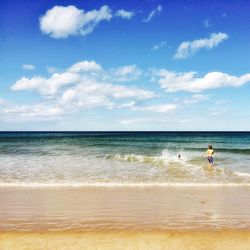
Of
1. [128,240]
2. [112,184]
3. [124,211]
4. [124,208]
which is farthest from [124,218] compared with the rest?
[112,184]

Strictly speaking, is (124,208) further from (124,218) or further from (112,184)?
(112,184)

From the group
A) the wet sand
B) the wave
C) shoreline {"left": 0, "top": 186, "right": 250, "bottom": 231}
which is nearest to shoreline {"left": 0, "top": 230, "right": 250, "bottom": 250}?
the wet sand

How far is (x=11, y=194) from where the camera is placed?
12.4 m

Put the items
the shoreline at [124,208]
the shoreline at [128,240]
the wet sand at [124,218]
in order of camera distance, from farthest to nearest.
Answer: the shoreline at [124,208] → the wet sand at [124,218] → the shoreline at [128,240]

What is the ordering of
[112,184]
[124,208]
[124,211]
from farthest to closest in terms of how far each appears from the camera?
[112,184] → [124,208] → [124,211]

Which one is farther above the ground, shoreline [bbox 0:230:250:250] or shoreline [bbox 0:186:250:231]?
shoreline [bbox 0:230:250:250]

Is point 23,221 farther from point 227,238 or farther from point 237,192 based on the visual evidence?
point 237,192

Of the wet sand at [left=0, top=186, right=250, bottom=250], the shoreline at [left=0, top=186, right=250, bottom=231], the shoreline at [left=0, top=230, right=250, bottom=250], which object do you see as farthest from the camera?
the shoreline at [left=0, top=186, right=250, bottom=231]

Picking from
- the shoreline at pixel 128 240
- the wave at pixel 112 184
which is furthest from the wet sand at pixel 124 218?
the wave at pixel 112 184

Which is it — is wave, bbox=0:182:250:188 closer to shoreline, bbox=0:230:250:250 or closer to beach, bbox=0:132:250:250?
beach, bbox=0:132:250:250

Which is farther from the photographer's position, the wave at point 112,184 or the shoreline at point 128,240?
the wave at point 112,184

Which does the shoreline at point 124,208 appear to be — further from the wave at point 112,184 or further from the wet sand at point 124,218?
the wave at point 112,184

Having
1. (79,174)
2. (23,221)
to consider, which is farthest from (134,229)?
(79,174)

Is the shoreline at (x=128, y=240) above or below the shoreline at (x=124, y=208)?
above
